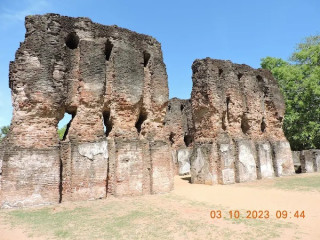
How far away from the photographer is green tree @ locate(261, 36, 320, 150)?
2109cm

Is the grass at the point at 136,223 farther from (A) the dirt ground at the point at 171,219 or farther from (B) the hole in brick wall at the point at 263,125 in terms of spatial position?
(B) the hole in brick wall at the point at 263,125

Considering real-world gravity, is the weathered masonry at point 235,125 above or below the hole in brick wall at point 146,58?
below

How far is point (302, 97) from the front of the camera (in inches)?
860

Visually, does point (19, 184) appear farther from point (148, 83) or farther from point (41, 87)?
point (148, 83)

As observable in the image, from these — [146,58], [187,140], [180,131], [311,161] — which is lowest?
[311,161]

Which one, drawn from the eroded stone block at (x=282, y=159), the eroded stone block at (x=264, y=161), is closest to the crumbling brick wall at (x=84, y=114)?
the eroded stone block at (x=264, y=161)

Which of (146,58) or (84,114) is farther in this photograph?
(146,58)

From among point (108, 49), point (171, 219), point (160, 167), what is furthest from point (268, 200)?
point (108, 49)

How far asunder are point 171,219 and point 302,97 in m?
19.4

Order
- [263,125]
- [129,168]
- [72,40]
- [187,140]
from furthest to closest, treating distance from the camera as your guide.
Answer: [187,140], [263,125], [72,40], [129,168]

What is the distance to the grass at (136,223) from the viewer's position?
5.55 m

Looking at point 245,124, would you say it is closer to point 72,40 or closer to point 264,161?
point 264,161

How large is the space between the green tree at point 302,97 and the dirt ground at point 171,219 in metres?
13.2

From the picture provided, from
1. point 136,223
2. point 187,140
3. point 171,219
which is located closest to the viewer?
point 136,223
